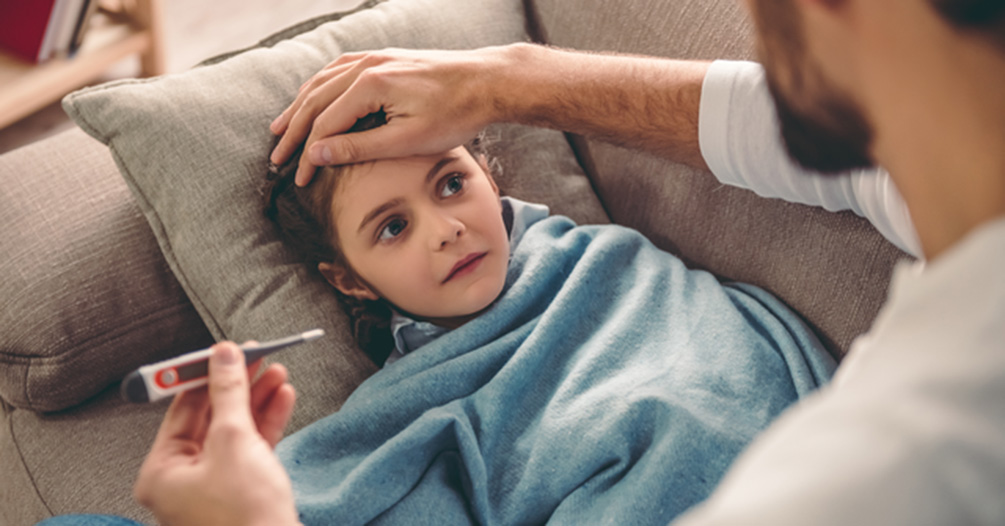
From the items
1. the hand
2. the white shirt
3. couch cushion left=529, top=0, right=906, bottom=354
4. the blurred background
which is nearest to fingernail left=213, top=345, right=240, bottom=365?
the hand

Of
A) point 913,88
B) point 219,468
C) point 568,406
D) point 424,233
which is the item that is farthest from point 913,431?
point 424,233

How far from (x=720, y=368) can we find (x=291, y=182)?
0.71 meters

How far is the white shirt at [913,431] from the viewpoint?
1.21 feet

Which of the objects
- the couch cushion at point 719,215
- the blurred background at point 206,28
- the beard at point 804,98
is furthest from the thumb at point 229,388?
the blurred background at point 206,28

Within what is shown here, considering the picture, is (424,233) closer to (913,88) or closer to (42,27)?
(913,88)

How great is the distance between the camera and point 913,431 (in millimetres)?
380

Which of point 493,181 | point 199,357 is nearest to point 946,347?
point 199,357

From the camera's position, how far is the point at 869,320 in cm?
104

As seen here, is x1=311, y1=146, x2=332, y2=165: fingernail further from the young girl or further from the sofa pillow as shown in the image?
the sofa pillow

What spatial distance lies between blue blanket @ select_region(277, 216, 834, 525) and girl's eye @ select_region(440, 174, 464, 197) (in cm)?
17

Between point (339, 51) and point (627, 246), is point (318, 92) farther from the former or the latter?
point (627, 246)

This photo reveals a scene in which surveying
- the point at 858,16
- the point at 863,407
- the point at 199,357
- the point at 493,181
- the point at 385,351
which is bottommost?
the point at 385,351

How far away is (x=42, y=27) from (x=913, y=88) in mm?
2111

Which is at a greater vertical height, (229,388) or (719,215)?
(229,388)
